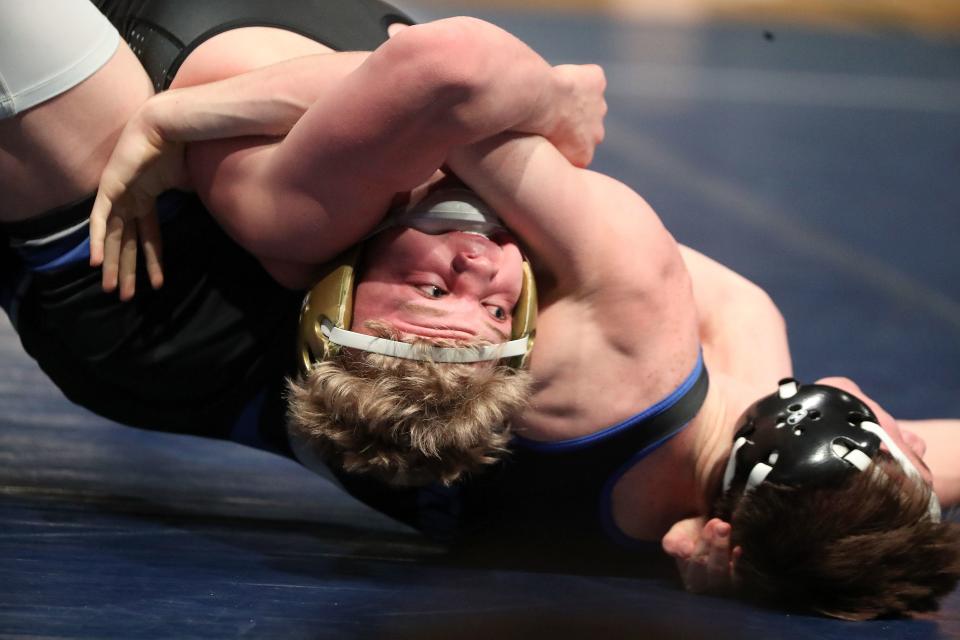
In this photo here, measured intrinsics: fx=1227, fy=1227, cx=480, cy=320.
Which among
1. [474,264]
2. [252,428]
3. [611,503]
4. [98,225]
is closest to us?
[474,264]

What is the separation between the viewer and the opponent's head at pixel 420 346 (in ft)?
6.99

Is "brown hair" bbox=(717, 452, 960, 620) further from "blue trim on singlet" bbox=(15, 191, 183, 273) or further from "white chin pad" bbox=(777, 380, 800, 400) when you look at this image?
"blue trim on singlet" bbox=(15, 191, 183, 273)

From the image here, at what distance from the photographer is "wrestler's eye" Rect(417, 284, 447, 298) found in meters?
2.21

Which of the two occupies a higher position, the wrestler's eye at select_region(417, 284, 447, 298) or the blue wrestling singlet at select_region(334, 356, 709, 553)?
the wrestler's eye at select_region(417, 284, 447, 298)

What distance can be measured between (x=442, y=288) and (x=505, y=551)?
2.25 ft

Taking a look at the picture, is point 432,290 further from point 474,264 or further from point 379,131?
point 379,131

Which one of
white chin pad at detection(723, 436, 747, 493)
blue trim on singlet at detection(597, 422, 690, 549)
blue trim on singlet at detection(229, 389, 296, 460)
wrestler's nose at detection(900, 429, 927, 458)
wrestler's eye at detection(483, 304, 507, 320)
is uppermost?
wrestler's nose at detection(900, 429, 927, 458)

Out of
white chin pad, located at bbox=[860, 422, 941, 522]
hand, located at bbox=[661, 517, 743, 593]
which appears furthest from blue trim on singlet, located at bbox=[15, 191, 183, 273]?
white chin pad, located at bbox=[860, 422, 941, 522]

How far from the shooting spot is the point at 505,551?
8.59 feet

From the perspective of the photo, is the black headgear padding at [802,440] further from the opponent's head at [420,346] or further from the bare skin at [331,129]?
the bare skin at [331,129]

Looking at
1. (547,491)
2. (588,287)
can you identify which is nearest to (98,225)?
(588,287)

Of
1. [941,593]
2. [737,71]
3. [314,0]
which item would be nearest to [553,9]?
[737,71]

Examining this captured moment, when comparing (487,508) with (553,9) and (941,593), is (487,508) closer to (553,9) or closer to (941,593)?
(941,593)

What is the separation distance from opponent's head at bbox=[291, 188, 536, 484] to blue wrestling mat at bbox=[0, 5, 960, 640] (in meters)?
0.28
